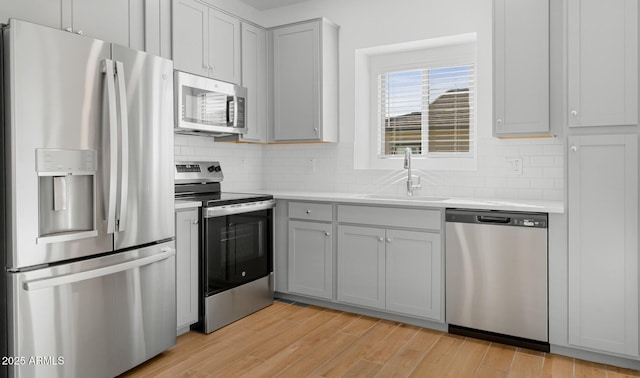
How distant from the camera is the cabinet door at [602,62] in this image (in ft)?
8.56

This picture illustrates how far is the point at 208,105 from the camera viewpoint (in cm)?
361

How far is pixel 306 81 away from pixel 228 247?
5.51 ft

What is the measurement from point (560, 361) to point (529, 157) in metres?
1.44

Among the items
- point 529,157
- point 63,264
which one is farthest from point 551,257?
point 63,264

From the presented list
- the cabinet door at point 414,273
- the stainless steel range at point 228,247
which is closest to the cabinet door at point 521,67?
the cabinet door at point 414,273

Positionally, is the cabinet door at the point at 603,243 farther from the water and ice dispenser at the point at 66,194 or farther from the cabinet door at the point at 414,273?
the water and ice dispenser at the point at 66,194

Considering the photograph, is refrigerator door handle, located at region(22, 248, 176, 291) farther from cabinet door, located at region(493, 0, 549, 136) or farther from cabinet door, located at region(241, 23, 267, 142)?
cabinet door, located at region(493, 0, 549, 136)

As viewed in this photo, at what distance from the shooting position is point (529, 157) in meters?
3.43

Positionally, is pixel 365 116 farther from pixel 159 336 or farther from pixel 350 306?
pixel 159 336

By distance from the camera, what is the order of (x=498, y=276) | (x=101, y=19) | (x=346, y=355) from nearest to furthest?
(x=101, y=19)
(x=346, y=355)
(x=498, y=276)

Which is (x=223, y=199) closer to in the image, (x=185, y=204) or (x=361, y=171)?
(x=185, y=204)

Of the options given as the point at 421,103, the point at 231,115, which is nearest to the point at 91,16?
the point at 231,115


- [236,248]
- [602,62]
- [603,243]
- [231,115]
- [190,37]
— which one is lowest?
[236,248]

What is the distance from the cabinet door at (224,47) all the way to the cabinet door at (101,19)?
0.83 m
